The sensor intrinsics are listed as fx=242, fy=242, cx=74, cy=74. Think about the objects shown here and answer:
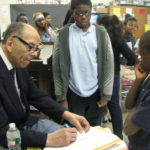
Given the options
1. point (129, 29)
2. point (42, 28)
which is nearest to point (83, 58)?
point (129, 29)

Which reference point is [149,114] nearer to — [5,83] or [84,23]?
[5,83]

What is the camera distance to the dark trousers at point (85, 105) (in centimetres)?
197

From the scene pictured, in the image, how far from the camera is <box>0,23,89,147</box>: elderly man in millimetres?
1234

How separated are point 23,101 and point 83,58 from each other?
22.9 inches

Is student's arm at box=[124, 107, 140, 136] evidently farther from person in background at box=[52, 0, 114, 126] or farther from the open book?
person in background at box=[52, 0, 114, 126]

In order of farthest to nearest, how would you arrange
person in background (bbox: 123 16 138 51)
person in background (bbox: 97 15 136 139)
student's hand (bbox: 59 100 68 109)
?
person in background (bbox: 123 16 138 51) → person in background (bbox: 97 15 136 139) → student's hand (bbox: 59 100 68 109)

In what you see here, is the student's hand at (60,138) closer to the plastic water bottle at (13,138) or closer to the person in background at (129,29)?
the plastic water bottle at (13,138)

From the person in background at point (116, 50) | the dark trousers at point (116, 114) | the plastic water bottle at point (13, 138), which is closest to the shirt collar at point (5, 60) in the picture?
the plastic water bottle at point (13, 138)

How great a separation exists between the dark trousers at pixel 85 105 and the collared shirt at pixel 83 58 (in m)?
0.08

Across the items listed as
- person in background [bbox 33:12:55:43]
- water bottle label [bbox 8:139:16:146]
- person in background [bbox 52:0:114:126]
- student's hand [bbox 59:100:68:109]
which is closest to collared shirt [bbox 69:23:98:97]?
person in background [bbox 52:0:114:126]

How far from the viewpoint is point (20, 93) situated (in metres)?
1.50

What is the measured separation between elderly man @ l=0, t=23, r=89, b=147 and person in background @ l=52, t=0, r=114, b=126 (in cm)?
36

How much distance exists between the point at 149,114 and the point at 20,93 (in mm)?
786

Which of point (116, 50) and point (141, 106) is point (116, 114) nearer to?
point (116, 50)
